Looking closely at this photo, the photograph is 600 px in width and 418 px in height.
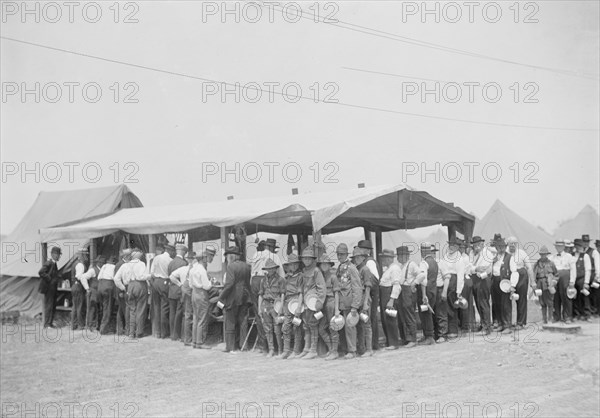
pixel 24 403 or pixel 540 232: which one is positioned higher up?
pixel 540 232

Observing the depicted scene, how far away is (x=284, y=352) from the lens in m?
9.80

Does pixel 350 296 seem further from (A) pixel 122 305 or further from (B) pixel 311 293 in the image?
(A) pixel 122 305

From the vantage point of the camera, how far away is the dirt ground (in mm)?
6777

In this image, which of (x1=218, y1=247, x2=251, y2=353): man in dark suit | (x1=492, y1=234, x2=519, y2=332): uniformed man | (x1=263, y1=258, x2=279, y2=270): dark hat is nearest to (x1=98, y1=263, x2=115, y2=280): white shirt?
(x1=218, y1=247, x2=251, y2=353): man in dark suit

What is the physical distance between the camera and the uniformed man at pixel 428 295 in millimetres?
10594

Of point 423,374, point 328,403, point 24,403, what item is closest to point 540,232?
point 423,374

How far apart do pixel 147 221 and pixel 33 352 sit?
3858mm

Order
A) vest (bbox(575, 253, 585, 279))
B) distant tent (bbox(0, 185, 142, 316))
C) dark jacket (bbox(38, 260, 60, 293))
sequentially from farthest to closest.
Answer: distant tent (bbox(0, 185, 142, 316)) < dark jacket (bbox(38, 260, 60, 293)) < vest (bbox(575, 253, 585, 279))

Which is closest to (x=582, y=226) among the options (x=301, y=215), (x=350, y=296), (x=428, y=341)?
(x=428, y=341)

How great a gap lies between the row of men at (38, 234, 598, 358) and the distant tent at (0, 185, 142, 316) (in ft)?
17.0

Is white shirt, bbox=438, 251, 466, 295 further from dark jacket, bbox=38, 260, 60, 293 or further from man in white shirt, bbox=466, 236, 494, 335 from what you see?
dark jacket, bbox=38, 260, 60, 293

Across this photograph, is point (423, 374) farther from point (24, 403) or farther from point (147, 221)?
point (147, 221)

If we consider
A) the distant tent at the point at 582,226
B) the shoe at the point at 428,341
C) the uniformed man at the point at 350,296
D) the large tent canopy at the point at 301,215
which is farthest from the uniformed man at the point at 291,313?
the distant tent at the point at 582,226

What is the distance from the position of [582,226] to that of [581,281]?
29.7 ft
